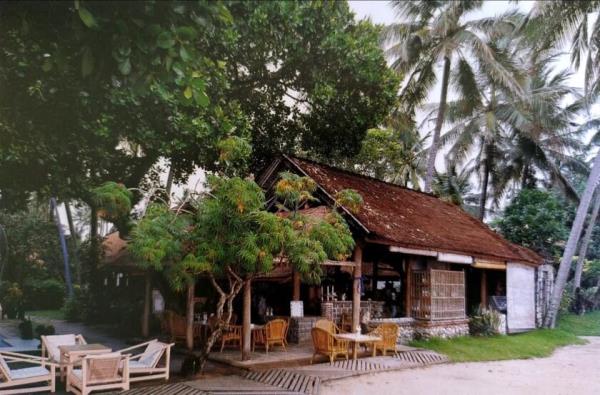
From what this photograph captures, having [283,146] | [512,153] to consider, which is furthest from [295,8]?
[512,153]

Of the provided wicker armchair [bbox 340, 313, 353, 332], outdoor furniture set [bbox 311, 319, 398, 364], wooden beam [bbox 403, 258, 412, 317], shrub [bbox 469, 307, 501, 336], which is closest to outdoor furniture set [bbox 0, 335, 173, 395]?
outdoor furniture set [bbox 311, 319, 398, 364]

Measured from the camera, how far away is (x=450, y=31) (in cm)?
1739

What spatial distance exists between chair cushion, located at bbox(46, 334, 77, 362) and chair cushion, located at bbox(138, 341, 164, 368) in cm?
126

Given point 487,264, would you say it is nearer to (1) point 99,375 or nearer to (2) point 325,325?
(2) point 325,325

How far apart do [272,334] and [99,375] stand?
11.9 feet

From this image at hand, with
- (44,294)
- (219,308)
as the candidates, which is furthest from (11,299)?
(219,308)

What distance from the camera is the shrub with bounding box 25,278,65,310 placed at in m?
20.4

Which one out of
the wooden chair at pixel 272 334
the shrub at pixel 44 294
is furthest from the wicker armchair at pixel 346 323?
the shrub at pixel 44 294

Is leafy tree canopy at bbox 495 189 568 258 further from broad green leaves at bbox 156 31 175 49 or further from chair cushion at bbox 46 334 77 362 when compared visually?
broad green leaves at bbox 156 31 175 49

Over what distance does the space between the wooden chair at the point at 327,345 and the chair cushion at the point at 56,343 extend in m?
4.04

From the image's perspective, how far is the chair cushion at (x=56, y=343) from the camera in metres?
7.52

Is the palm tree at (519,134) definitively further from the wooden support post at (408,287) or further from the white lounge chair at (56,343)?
the white lounge chair at (56,343)

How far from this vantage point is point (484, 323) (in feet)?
45.4

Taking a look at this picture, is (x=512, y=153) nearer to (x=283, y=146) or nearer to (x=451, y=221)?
(x=451, y=221)
